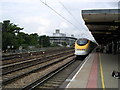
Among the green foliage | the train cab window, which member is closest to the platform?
→ the train cab window

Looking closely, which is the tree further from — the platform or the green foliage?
the platform

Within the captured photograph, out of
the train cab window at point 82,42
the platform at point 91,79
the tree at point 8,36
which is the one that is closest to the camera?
the platform at point 91,79

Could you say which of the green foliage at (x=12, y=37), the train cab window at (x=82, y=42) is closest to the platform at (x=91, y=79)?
the train cab window at (x=82, y=42)

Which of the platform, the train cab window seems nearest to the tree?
the train cab window

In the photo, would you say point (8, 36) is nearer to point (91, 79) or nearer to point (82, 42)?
point (82, 42)

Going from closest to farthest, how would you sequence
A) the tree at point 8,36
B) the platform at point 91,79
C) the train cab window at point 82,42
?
1. the platform at point 91,79
2. the train cab window at point 82,42
3. the tree at point 8,36

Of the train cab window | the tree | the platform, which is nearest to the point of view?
the platform

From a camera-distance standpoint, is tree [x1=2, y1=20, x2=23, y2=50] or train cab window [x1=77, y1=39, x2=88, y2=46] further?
tree [x1=2, y1=20, x2=23, y2=50]

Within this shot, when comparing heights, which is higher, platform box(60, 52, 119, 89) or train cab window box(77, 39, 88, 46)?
train cab window box(77, 39, 88, 46)

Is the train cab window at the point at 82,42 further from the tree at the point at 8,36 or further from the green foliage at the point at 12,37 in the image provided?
the tree at the point at 8,36

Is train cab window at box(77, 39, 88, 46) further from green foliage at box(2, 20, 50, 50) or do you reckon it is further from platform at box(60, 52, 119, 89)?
green foliage at box(2, 20, 50, 50)

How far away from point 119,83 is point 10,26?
5089 cm

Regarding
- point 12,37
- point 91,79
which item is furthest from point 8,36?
point 91,79

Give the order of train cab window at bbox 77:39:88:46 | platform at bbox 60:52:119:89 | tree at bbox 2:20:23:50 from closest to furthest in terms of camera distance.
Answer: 1. platform at bbox 60:52:119:89
2. train cab window at bbox 77:39:88:46
3. tree at bbox 2:20:23:50
